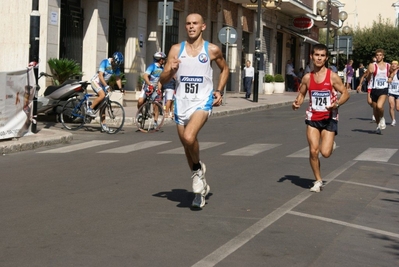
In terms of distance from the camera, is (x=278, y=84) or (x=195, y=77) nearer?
(x=195, y=77)

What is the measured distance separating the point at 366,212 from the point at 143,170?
4.06 m

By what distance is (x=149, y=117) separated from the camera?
19219 millimetres

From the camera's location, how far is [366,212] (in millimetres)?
8453

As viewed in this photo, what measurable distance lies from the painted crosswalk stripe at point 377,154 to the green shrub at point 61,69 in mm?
11126

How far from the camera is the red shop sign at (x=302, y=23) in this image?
5203 centimetres

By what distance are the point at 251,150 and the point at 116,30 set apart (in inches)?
601

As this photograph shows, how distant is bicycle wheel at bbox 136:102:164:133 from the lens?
1903 centimetres

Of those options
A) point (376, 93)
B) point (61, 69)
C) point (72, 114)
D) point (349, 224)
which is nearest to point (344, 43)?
point (61, 69)

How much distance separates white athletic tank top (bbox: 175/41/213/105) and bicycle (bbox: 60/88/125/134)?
9.89 m

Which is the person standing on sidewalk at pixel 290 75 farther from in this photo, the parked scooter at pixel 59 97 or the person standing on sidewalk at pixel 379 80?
the parked scooter at pixel 59 97

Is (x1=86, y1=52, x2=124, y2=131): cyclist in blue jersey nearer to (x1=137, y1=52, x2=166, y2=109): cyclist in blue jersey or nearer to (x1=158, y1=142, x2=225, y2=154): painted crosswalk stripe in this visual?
(x1=137, y1=52, x2=166, y2=109): cyclist in blue jersey

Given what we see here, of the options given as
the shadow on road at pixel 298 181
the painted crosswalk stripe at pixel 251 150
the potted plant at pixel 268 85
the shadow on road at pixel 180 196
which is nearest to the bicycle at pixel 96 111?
the painted crosswalk stripe at pixel 251 150

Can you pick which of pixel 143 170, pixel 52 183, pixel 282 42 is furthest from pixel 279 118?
pixel 282 42

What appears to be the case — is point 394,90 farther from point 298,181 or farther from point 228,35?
point 228,35
